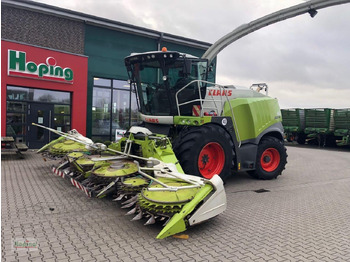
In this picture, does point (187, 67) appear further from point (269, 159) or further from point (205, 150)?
point (269, 159)

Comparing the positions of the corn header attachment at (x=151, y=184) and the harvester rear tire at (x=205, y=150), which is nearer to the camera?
the corn header attachment at (x=151, y=184)

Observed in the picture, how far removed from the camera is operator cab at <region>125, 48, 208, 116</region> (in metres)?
5.87

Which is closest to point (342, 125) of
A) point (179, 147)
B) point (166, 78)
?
point (166, 78)

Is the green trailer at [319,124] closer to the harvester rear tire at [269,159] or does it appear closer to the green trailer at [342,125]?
the green trailer at [342,125]

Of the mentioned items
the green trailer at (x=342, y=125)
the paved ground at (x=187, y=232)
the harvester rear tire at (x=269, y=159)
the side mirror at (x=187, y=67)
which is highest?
the side mirror at (x=187, y=67)

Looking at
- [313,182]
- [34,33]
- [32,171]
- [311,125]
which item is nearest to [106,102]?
[34,33]

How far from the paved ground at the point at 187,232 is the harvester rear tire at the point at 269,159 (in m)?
1.09

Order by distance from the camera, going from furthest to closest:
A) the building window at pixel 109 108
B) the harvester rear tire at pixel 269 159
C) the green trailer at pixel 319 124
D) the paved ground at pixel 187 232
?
the green trailer at pixel 319 124, the building window at pixel 109 108, the harvester rear tire at pixel 269 159, the paved ground at pixel 187 232

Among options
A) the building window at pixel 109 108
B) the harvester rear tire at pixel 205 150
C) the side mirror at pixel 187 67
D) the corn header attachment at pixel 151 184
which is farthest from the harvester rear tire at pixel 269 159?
the building window at pixel 109 108

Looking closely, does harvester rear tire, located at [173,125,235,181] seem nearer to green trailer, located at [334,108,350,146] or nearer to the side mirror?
the side mirror

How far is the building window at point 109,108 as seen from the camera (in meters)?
13.1

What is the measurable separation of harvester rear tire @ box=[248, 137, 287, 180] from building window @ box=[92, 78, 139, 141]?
7.12 metres

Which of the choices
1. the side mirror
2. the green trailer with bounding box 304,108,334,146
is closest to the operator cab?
the side mirror

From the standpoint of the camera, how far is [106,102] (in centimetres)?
1334
